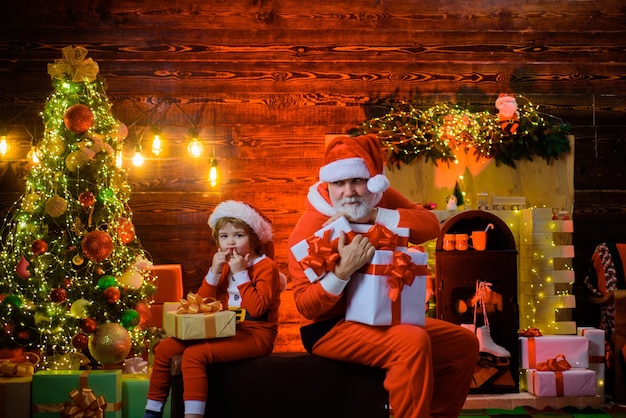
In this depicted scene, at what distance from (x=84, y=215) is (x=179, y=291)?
36.2 inches

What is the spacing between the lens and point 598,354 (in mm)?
5387

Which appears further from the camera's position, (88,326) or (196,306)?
(88,326)

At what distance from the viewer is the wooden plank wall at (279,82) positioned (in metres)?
6.00

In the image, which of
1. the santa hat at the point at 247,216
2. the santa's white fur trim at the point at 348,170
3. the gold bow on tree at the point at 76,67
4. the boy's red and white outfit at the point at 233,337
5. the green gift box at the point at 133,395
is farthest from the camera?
the gold bow on tree at the point at 76,67

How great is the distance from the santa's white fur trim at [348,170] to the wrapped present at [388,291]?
1.28 feet

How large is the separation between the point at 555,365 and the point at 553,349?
0.38 ft

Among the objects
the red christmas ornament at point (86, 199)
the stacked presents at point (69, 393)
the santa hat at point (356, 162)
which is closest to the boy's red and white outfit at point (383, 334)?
the santa hat at point (356, 162)

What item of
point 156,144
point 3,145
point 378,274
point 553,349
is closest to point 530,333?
point 553,349

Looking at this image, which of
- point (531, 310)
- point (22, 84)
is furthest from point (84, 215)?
point (531, 310)

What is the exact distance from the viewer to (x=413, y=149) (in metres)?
5.91

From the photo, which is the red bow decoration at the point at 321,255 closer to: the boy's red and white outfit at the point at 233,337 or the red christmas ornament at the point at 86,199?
the boy's red and white outfit at the point at 233,337

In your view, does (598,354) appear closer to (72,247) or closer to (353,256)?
(353,256)

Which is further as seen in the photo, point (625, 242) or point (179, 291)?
point (625, 242)

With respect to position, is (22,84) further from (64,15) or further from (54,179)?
(54,179)
